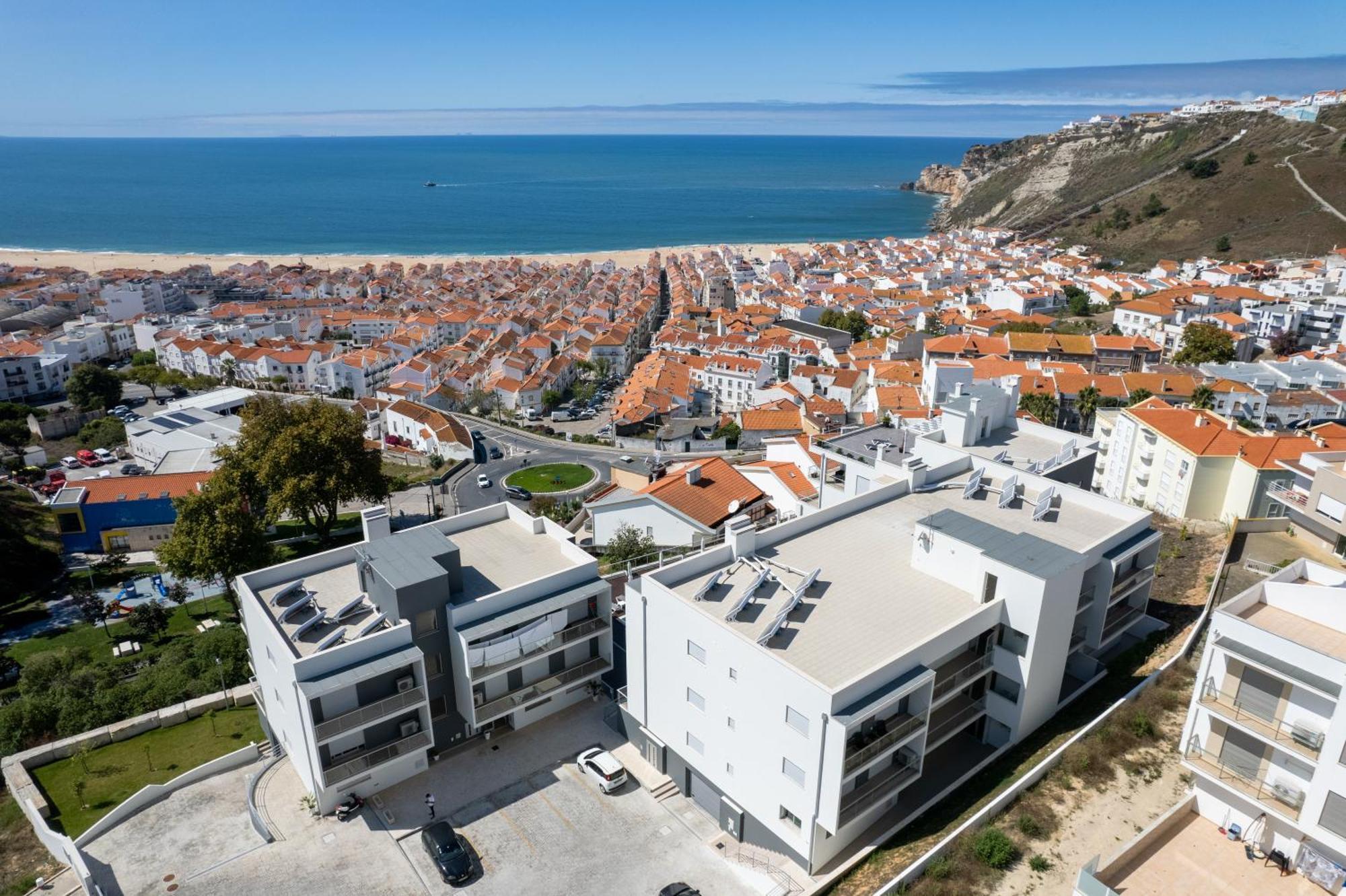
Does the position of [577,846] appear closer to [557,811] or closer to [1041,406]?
[557,811]

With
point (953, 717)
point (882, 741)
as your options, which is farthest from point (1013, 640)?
point (882, 741)

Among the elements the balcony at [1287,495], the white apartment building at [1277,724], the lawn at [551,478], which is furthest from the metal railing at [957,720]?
the lawn at [551,478]

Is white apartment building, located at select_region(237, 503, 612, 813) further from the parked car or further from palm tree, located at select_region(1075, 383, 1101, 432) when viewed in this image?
palm tree, located at select_region(1075, 383, 1101, 432)

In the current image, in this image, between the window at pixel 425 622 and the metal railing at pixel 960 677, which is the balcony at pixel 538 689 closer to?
the window at pixel 425 622

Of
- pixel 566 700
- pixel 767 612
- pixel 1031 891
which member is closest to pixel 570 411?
pixel 566 700

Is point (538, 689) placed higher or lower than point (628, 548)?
higher

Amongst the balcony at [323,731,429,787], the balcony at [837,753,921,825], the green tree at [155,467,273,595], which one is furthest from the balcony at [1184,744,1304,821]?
the green tree at [155,467,273,595]
